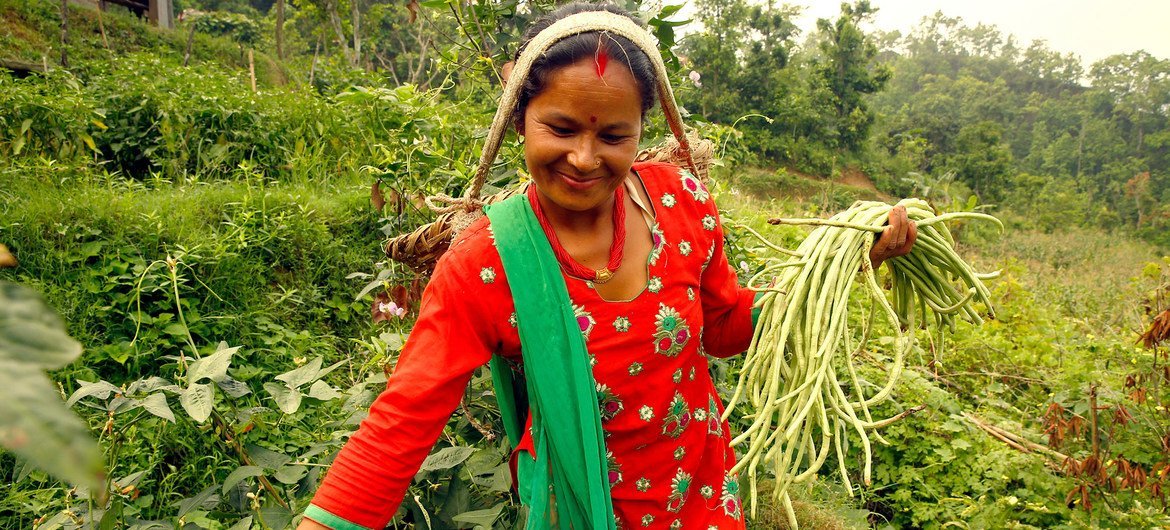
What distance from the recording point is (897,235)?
1425 millimetres

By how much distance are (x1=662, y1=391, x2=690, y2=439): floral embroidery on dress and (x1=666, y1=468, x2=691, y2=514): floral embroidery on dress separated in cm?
10

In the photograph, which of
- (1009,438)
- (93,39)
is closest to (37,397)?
(1009,438)

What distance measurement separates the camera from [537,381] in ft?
4.37

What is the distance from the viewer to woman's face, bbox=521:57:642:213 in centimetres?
129

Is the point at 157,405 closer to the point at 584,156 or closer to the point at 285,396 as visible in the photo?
the point at 285,396

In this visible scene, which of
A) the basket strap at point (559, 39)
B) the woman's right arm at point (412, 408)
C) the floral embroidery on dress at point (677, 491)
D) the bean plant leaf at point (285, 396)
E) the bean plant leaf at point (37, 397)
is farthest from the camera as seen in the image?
the floral embroidery on dress at point (677, 491)

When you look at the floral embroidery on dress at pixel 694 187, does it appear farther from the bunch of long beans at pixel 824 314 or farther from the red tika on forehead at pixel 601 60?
the red tika on forehead at pixel 601 60

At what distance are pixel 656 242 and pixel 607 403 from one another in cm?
36

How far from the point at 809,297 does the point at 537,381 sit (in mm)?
574

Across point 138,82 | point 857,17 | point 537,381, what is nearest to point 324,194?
point 138,82

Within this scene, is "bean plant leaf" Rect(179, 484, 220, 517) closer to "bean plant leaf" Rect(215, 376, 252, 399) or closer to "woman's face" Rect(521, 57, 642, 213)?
"bean plant leaf" Rect(215, 376, 252, 399)

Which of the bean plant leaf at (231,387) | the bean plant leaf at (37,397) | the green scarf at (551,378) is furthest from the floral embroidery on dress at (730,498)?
the bean plant leaf at (37,397)

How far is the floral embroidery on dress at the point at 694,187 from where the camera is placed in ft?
5.26

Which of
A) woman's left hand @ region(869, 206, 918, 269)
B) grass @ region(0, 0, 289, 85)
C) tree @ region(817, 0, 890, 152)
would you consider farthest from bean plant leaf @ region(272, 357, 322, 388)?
tree @ region(817, 0, 890, 152)
